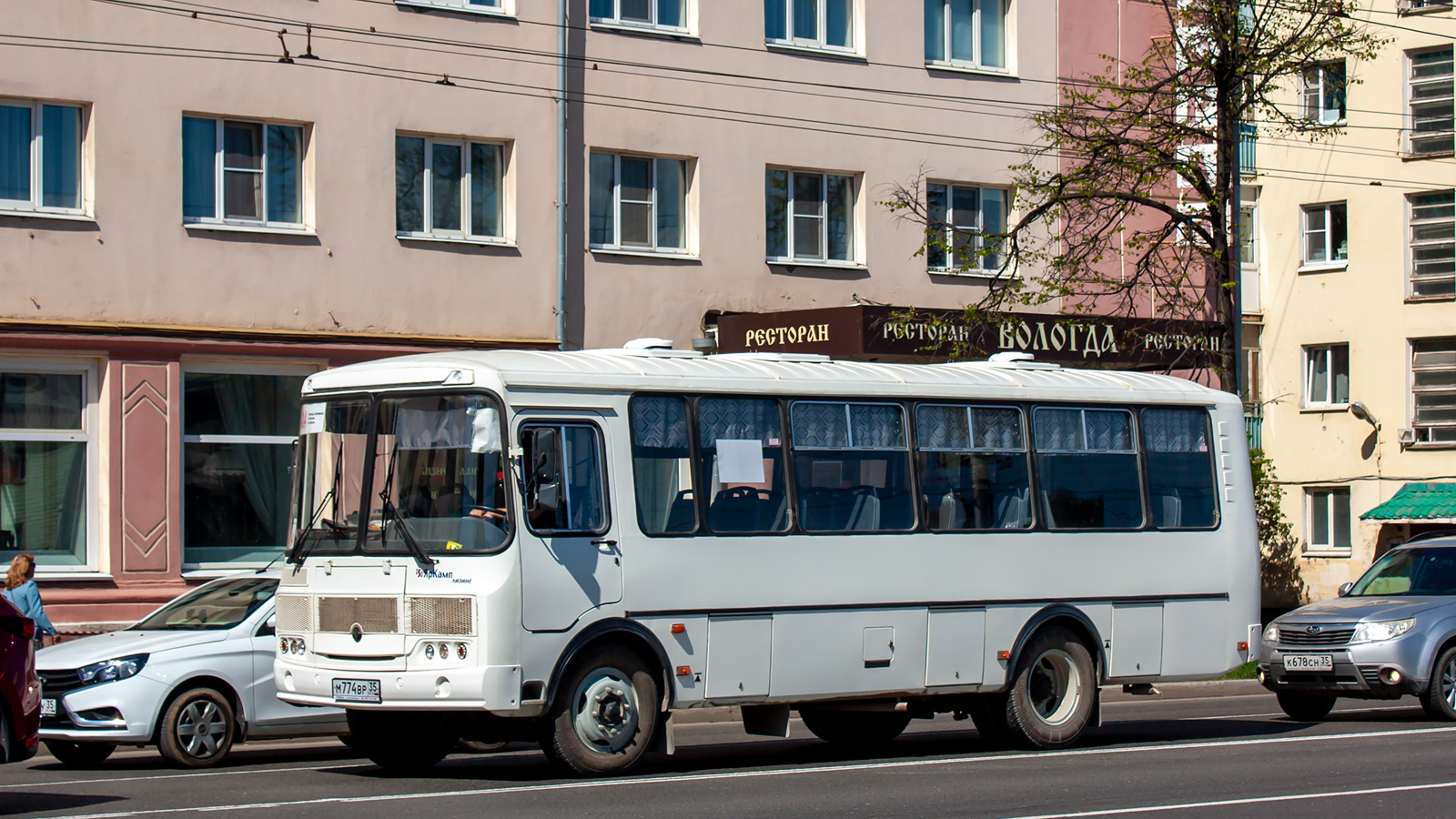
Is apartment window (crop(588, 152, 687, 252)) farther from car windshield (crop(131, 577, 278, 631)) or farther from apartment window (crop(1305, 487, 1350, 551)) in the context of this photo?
apartment window (crop(1305, 487, 1350, 551))

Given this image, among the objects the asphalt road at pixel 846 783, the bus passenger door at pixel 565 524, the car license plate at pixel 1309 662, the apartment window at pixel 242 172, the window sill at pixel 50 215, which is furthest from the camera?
the apartment window at pixel 242 172

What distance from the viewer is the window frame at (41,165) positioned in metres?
21.8

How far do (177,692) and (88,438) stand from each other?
8705 mm

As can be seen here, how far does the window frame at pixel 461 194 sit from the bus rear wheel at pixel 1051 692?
12373 mm

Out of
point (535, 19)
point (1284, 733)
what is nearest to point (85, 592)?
point (535, 19)

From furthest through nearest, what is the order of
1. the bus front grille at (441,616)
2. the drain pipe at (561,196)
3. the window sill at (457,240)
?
the drain pipe at (561,196) → the window sill at (457,240) → the bus front grille at (441,616)

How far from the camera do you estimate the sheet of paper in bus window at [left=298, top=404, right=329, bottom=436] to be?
13.0 m

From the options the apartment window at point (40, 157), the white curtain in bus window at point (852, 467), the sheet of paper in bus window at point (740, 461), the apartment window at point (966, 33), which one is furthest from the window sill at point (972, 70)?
the sheet of paper in bus window at point (740, 461)

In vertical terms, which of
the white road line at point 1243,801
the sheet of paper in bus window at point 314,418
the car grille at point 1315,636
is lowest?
the white road line at point 1243,801

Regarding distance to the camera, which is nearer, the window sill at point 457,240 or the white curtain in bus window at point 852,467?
the white curtain in bus window at point 852,467

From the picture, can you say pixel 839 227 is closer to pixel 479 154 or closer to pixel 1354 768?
pixel 479 154

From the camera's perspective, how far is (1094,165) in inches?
1045

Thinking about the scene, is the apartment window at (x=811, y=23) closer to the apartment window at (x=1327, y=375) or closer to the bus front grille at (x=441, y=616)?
the bus front grille at (x=441, y=616)

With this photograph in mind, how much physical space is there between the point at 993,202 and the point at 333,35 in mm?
11158
